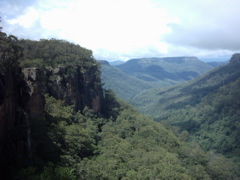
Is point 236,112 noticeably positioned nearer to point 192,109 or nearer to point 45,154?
point 192,109

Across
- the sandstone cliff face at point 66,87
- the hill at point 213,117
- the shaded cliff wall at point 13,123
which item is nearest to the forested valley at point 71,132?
the shaded cliff wall at point 13,123

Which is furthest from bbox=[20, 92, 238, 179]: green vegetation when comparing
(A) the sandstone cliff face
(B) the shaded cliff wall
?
(A) the sandstone cliff face

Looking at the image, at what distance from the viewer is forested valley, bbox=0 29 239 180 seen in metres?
18.9

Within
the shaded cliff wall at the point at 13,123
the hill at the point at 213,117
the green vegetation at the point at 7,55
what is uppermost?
the green vegetation at the point at 7,55

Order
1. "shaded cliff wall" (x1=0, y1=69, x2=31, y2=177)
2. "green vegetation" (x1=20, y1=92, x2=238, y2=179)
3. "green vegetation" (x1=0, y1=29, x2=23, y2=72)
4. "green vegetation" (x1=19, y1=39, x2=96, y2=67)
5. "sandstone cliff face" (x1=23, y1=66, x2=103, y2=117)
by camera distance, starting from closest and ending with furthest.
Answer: "shaded cliff wall" (x1=0, y1=69, x2=31, y2=177)
"green vegetation" (x1=0, y1=29, x2=23, y2=72)
"green vegetation" (x1=20, y1=92, x2=238, y2=179)
"sandstone cliff face" (x1=23, y1=66, x2=103, y2=117)
"green vegetation" (x1=19, y1=39, x2=96, y2=67)

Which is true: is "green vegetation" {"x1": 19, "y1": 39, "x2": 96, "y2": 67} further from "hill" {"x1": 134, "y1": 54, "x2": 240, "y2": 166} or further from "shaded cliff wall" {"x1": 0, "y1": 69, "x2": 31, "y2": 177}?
"hill" {"x1": 134, "y1": 54, "x2": 240, "y2": 166}

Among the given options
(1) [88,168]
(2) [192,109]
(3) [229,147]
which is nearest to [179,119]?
(2) [192,109]

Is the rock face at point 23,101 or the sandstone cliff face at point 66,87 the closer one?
the rock face at point 23,101

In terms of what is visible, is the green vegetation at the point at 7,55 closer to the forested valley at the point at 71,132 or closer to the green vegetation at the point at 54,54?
the forested valley at the point at 71,132

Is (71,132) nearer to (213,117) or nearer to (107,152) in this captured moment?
(107,152)

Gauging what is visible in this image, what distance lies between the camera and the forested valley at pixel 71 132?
18859mm

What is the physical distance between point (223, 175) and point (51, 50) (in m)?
36.6

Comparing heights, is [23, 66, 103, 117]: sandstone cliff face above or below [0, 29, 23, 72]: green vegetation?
below

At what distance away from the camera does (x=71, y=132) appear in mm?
28641
